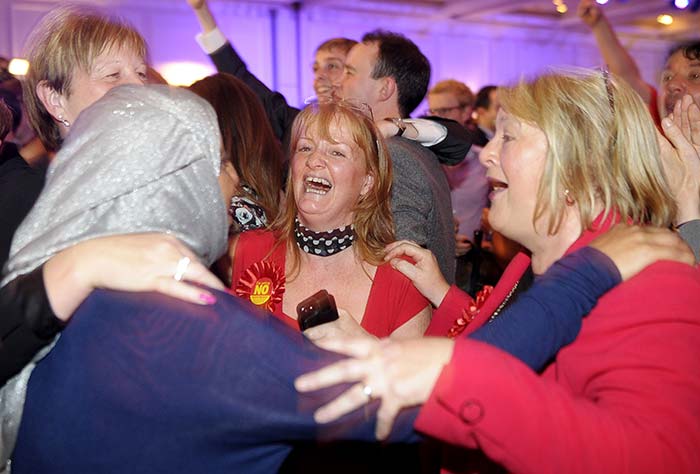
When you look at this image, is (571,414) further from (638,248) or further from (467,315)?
(467,315)

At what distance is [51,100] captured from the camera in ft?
6.31

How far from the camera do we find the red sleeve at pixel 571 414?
1.03 m

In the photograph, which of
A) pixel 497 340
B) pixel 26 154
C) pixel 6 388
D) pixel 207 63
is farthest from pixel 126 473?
pixel 207 63

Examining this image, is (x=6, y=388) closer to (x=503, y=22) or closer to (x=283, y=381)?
(x=283, y=381)

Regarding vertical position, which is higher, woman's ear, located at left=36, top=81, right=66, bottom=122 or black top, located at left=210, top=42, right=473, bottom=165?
woman's ear, located at left=36, top=81, right=66, bottom=122

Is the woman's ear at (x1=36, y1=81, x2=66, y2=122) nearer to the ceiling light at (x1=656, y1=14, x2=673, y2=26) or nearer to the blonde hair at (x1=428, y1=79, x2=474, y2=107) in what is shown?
the blonde hair at (x1=428, y1=79, x2=474, y2=107)

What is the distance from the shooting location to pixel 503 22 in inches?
480

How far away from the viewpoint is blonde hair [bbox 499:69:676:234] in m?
1.48

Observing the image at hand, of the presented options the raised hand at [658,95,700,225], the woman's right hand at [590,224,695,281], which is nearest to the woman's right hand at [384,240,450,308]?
the raised hand at [658,95,700,225]

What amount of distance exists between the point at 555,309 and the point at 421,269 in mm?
1029

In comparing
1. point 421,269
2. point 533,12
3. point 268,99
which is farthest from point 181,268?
point 533,12

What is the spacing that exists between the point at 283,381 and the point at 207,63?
925 cm

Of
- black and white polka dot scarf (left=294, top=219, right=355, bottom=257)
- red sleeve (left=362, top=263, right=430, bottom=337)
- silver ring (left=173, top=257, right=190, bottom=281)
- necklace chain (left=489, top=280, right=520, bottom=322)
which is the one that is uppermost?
silver ring (left=173, top=257, right=190, bottom=281)

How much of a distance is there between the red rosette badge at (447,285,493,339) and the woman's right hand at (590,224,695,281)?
63cm
